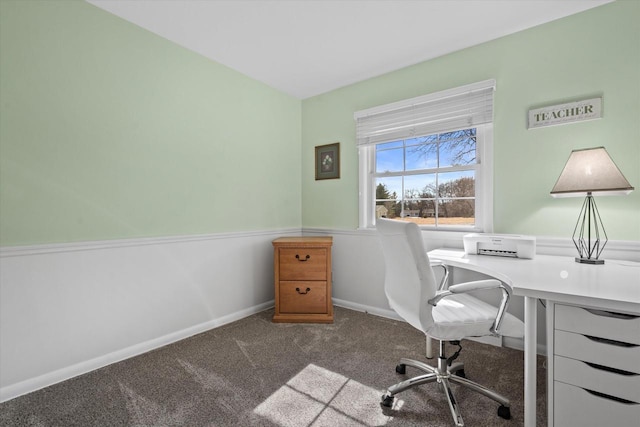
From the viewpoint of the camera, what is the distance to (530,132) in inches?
88.7

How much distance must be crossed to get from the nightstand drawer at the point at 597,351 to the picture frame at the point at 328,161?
2.49 m

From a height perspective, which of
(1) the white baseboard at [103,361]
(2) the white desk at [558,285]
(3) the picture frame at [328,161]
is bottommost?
(1) the white baseboard at [103,361]

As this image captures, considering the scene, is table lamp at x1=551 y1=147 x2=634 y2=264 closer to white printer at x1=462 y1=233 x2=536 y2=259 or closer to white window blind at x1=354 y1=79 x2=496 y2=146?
white printer at x1=462 y1=233 x2=536 y2=259

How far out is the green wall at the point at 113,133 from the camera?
175 cm

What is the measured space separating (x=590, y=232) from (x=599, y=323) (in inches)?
49.4

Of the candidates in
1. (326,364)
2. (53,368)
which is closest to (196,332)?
(53,368)

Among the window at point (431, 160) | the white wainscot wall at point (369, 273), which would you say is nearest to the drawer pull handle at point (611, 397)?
the white wainscot wall at point (369, 273)

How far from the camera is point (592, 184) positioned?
5.63 feet

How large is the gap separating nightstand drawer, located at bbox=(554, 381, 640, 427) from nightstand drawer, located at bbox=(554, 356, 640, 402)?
29 millimetres

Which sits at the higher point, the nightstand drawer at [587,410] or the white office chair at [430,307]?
the white office chair at [430,307]

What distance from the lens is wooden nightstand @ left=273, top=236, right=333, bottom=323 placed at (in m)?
2.91

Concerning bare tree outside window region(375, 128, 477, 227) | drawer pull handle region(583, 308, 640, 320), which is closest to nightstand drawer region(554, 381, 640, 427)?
drawer pull handle region(583, 308, 640, 320)

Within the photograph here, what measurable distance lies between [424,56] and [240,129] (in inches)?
74.5

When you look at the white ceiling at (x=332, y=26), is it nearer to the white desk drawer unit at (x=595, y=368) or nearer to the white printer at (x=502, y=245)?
the white printer at (x=502, y=245)
